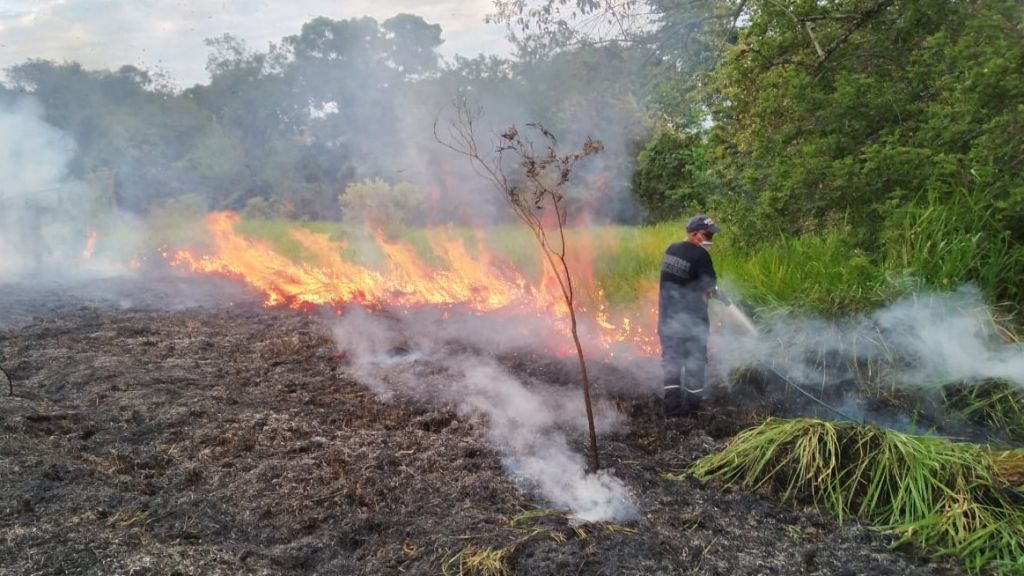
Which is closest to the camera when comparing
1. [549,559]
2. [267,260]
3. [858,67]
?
[549,559]

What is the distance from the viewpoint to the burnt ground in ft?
12.0

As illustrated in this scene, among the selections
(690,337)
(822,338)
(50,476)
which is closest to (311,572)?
(50,476)

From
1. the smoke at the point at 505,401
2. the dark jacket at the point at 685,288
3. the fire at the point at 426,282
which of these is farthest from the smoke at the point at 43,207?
the dark jacket at the point at 685,288

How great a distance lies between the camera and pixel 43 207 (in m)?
18.8

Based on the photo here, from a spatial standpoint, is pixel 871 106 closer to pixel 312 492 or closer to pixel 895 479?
pixel 895 479

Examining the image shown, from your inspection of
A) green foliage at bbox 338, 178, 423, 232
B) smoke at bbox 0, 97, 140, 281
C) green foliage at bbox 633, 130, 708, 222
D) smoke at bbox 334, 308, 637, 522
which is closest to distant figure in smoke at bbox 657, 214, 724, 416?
smoke at bbox 334, 308, 637, 522

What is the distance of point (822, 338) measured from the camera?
6223 mm

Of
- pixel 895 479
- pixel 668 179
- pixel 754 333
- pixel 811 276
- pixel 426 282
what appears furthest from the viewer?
pixel 668 179

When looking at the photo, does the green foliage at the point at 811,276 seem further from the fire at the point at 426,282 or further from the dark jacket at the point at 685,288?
the fire at the point at 426,282

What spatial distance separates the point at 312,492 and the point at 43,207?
1883 centimetres

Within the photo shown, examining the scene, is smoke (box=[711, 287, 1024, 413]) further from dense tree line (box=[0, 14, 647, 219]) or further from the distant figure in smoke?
dense tree line (box=[0, 14, 647, 219])

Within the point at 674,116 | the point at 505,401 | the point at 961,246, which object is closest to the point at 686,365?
the point at 505,401

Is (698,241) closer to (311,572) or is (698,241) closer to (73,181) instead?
(311,572)

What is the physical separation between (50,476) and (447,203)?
38.4 ft
